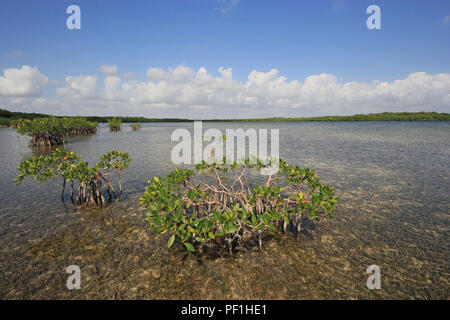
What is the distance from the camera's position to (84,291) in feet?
13.5

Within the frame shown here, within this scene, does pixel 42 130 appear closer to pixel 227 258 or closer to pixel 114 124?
pixel 227 258

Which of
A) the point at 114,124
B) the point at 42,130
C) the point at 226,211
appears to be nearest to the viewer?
the point at 226,211

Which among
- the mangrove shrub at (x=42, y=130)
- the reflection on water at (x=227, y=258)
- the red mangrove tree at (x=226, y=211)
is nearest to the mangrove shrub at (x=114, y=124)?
the mangrove shrub at (x=42, y=130)

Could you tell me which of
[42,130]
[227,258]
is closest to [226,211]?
[227,258]

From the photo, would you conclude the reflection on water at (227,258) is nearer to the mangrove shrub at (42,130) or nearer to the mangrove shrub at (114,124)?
the mangrove shrub at (42,130)

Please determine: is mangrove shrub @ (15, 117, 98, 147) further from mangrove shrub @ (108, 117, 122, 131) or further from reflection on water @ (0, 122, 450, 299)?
mangrove shrub @ (108, 117, 122, 131)

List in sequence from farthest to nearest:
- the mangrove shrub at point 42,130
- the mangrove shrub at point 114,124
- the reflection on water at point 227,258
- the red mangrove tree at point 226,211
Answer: the mangrove shrub at point 114,124
the mangrove shrub at point 42,130
the red mangrove tree at point 226,211
the reflection on water at point 227,258

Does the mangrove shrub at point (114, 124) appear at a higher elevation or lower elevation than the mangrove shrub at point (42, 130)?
higher

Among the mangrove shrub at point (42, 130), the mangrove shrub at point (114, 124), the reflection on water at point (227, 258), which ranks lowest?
the reflection on water at point (227, 258)

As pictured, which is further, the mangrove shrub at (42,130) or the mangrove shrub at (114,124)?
the mangrove shrub at (114,124)

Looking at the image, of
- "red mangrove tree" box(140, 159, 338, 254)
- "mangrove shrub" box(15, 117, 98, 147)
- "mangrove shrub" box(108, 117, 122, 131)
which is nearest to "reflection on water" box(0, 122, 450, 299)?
"red mangrove tree" box(140, 159, 338, 254)
